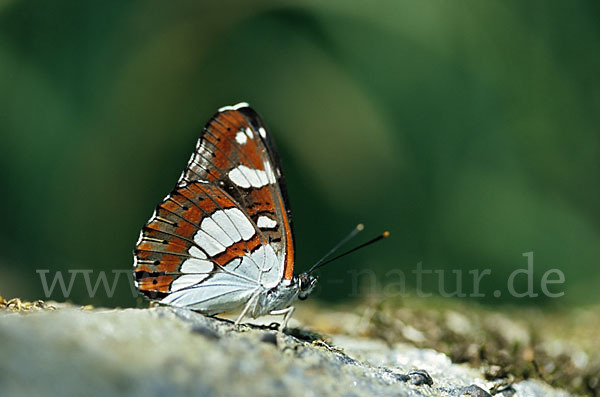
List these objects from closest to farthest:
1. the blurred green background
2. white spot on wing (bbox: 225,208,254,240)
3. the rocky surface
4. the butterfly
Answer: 1. the rocky surface
2. the butterfly
3. white spot on wing (bbox: 225,208,254,240)
4. the blurred green background

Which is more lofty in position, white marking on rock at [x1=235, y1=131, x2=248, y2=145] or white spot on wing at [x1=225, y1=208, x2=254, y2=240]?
white marking on rock at [x1=235, y1=131, x2=248, y2=145]

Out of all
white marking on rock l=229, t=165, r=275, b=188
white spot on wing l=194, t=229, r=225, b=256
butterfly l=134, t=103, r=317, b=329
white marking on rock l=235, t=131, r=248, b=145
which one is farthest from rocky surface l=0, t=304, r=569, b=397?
white marking on rock l=235, t=131, r=248, b=145

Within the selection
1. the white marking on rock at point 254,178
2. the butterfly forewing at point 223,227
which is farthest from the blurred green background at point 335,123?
the white marking on rock at point 254,178

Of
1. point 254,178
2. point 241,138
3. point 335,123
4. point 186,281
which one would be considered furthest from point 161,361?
point 335,123

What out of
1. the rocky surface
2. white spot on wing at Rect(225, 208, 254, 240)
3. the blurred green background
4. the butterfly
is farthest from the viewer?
the blurred green background

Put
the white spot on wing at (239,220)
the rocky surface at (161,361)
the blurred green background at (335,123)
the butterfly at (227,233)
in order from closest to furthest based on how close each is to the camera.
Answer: the rocky surface at (161,361)
the butterfly at (227,233)
the white spot on wing at (239,220)
the blurred green background at (335,123)

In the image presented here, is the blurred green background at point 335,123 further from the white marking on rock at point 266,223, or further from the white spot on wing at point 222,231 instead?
the white marking on rock at point 266,223

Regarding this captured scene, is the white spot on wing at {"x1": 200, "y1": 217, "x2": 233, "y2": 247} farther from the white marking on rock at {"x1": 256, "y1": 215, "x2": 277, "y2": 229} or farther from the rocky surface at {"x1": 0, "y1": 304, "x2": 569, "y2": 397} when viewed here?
the rocky surface at {"x1": 0, "y1": 304, "x2": 569, "y2": 397}
